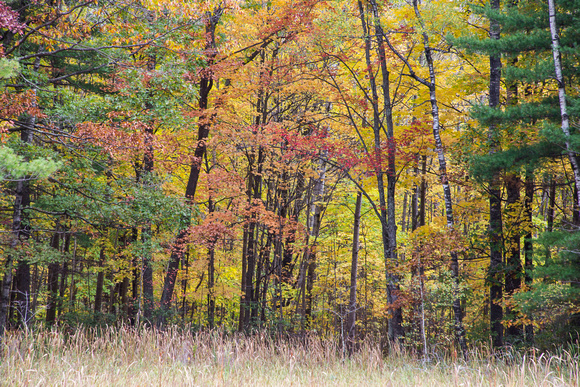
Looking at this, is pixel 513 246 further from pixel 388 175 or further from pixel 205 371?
pixel 205 371

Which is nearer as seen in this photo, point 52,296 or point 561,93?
point 561,93

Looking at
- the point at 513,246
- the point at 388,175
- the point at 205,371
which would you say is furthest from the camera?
the point at 388,175

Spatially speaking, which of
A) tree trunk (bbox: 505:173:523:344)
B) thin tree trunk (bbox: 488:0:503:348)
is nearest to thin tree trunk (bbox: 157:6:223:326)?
thin tree trunk (bbox: 488:0:503:348)

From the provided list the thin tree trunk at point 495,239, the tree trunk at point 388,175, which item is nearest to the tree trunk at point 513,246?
the thin tree trunk at point 495,239

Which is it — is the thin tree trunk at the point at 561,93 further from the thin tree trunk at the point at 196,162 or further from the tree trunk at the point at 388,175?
the thin tree trunk at the point at 196,162

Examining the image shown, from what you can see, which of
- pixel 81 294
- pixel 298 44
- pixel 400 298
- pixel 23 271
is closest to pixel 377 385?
pixel 400 298

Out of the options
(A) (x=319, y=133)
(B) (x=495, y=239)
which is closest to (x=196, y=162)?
(A) (x=319, y=133)

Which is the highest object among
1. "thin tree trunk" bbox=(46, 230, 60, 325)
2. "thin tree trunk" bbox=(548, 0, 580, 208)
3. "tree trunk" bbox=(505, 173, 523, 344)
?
"thin tree trunk" bbox=(548, 0, 580, 208)

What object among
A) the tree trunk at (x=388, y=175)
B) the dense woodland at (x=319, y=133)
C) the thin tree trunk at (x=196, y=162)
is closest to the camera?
the dense woodland at (x=319, y=133)

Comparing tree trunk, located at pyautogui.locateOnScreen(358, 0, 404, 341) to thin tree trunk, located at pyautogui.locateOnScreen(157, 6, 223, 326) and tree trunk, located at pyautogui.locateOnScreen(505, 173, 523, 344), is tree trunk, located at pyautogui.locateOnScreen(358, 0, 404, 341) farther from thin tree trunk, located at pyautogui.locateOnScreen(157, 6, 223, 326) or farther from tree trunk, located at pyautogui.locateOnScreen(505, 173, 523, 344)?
thin tree trunk, located at pyautogui.locateOnScreen(157, 6, 223, 326)

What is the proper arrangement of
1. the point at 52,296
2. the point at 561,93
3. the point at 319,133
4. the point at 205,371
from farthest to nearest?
1. the point at 52,296
2. the point at 319,133
3. the point at 561,93
4. the point at 205,371

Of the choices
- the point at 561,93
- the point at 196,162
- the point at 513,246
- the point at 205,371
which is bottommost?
the point at 205,371

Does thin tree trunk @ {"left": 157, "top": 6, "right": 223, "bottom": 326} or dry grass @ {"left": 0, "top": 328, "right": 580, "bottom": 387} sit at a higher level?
thin tree trunk @ {"left": 157, "top": 6, "right": 223, "bottom": 326}

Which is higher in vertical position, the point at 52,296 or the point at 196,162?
the point at 196,162
